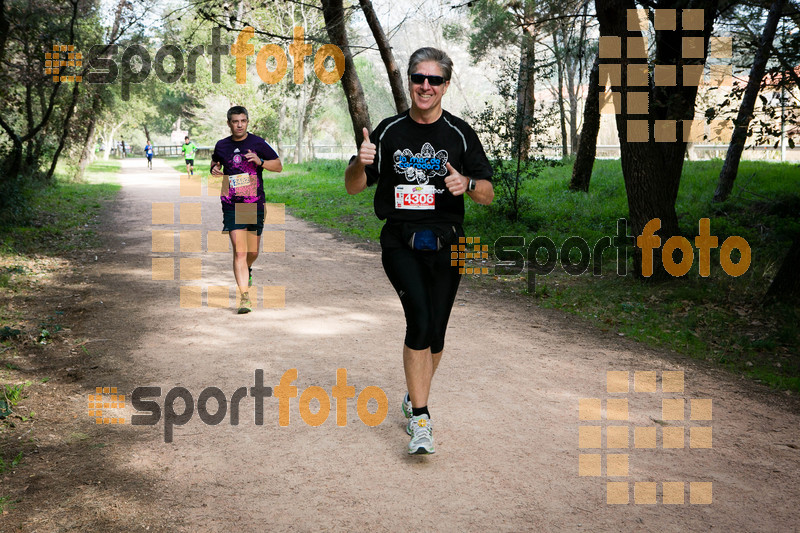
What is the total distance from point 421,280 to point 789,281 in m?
5.41

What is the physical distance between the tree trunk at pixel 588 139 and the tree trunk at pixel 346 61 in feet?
17.5

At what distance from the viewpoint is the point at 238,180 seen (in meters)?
7.59

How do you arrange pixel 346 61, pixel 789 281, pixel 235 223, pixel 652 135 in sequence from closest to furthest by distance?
pixel 789 281 → pixel 235 223 → pixel 652 135 → pixel 346 61

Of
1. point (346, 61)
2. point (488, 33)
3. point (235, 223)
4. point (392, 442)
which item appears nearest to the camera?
point (392, 442)

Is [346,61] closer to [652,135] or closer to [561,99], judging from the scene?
[652,135]

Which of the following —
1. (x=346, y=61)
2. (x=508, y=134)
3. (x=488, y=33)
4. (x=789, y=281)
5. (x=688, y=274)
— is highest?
(x=488, y=33)

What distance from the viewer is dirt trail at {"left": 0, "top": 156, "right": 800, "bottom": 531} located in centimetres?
351

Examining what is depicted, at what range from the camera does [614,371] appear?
6.07 metres

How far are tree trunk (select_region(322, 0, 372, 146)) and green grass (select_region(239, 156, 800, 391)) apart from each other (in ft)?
7.98

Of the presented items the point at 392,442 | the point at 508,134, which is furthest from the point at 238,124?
the point at 508,134

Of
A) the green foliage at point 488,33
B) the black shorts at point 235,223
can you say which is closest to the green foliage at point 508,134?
the black shorts at point 235,223

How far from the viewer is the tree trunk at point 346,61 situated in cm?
1554

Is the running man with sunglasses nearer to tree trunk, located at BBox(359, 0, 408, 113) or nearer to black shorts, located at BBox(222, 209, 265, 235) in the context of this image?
black shorts, located at BBox(222, 209, 265, 235)

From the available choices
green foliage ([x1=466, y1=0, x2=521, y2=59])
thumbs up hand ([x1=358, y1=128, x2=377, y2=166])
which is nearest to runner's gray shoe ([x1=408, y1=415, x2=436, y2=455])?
thumbs up hand ([x1=358, y1=128, x2=377, y2=166])
